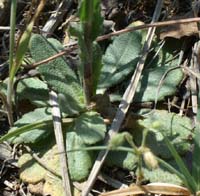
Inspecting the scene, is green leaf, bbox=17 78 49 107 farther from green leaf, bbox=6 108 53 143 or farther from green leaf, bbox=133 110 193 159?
green leaf, bbox=133 110 193 159

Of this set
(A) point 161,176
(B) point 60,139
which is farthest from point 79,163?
(A) point 161,176

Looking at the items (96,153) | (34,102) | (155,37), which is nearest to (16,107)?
(34,102)

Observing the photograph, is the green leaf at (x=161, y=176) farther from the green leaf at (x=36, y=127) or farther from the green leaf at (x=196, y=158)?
the green leaf at (x=36, y=127)

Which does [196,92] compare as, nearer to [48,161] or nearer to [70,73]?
[70,73]

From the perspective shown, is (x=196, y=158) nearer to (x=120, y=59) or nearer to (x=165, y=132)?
(x=165, y=132)

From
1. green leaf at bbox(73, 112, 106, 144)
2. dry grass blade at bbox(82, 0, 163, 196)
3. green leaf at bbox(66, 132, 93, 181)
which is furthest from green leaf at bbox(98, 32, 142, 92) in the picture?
green leaf at bbox(66, 132, 93, 181)

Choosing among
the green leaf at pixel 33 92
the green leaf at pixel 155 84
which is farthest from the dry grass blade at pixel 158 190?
the green leaf at pixel 33 92
